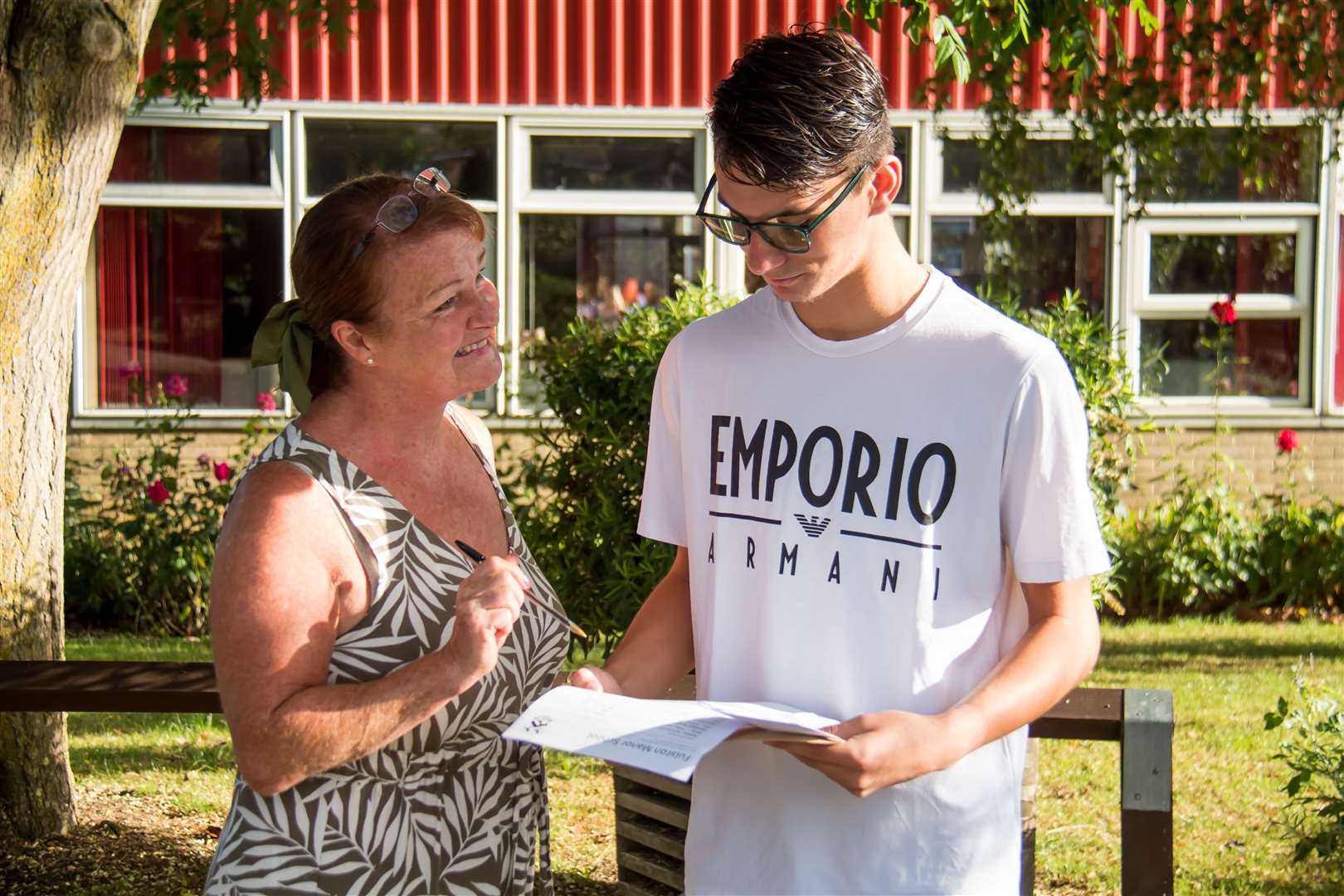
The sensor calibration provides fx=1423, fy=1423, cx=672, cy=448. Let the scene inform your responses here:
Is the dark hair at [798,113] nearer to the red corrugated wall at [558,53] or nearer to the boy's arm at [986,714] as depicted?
the boy's arm at [986,714]

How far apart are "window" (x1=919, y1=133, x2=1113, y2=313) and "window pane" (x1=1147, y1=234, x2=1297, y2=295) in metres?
0.41

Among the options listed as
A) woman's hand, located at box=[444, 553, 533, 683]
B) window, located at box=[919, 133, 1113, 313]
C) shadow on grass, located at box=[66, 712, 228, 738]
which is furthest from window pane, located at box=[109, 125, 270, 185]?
woman's hand, located at box=[444, 553, 533, 683]

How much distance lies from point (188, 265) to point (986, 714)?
360 inches

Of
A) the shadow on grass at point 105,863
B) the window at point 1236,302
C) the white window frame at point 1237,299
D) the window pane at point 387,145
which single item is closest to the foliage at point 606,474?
the shadow on grass at point 105,863

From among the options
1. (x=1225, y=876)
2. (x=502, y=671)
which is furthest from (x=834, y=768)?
(x=1225, y=876)

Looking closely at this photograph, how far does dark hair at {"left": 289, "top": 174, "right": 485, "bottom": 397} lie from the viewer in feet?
7.68

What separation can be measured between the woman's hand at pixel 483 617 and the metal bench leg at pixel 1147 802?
1323 mm

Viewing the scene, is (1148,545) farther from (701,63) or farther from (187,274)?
(187,274)

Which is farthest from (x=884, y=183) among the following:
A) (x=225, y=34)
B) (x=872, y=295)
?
(x=225, y=34)

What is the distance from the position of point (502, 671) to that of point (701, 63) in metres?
8.32

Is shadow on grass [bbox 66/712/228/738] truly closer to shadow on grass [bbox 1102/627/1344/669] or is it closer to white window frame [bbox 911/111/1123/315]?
shadow on grass [bbox 1102/627/1344/669]

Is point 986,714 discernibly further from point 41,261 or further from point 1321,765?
point 41,261

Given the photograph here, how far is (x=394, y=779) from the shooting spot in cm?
230

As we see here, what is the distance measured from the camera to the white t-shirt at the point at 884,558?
1969 mm
